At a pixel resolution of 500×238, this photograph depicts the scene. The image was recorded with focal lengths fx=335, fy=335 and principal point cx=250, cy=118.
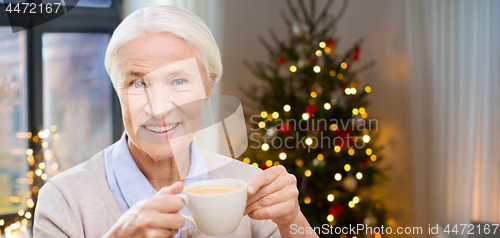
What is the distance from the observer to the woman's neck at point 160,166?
2.56ft

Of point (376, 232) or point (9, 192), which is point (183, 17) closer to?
point (9, 192)

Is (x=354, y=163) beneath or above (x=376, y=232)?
above

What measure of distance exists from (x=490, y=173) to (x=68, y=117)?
1.65 metres

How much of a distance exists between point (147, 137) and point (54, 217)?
242 millimetres

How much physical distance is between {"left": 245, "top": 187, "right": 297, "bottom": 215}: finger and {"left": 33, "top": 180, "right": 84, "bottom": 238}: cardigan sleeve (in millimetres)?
369

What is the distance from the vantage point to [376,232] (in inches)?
62.7

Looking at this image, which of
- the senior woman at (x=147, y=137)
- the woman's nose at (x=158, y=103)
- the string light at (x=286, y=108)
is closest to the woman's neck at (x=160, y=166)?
the senior woman at (x=147, y=137)

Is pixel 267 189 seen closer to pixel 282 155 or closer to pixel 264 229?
pixel 264 229

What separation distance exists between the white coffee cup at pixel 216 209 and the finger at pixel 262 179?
7 centimetres

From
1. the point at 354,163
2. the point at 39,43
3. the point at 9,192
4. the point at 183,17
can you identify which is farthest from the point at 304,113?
the point at 9,192

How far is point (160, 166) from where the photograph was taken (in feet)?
2.59

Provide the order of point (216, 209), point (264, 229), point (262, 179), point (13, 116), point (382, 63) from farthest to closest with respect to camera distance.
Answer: point (382, 63) < point (13, 116) < point (264, 229) < point (262, 179) < point (216, 209)

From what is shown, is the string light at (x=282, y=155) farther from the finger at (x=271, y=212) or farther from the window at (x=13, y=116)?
the window at (x=13, y=116)

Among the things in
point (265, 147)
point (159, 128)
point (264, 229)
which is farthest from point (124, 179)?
point (265, 147)
